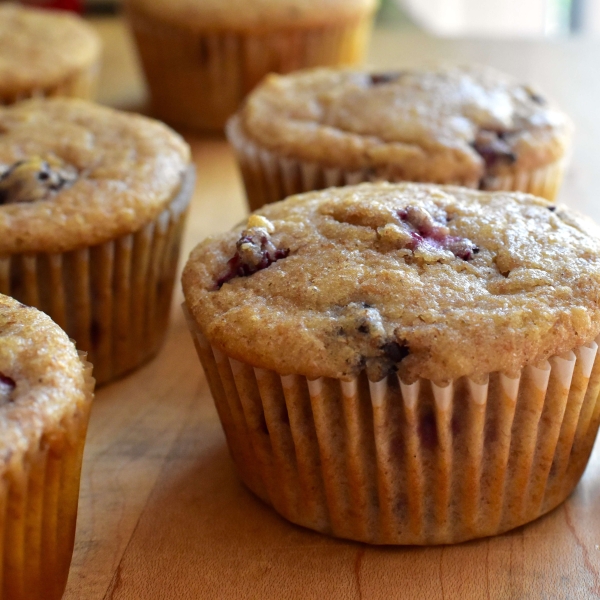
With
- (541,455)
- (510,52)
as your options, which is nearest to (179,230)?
(541,455)

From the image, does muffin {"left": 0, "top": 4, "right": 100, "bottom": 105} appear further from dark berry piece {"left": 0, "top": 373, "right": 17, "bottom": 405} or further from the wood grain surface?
dark berry piece {"left": 0, "top": 373, "right": 17, "bottom": 405}

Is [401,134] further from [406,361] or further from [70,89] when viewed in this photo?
[70,89]

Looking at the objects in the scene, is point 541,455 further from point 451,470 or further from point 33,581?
point 33,581

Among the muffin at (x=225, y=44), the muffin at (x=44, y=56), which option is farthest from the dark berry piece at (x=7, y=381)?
the muffin at (x=225, y=44)

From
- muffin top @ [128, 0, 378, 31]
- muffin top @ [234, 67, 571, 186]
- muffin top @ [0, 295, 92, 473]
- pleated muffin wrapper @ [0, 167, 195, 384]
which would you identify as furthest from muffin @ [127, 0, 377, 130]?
muffin top @ [0, 295, 92, 473]

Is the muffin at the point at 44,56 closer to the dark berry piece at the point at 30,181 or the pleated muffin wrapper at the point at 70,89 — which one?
the pleated muffin wrapper at the point at 70,89

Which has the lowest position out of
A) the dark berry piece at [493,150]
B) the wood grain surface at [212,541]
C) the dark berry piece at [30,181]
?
the wood grain surface at [212,541]

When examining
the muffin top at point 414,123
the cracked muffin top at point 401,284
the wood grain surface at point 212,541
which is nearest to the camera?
the cracked muffin top at point 401,284

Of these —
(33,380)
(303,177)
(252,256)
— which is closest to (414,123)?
(303,177)
